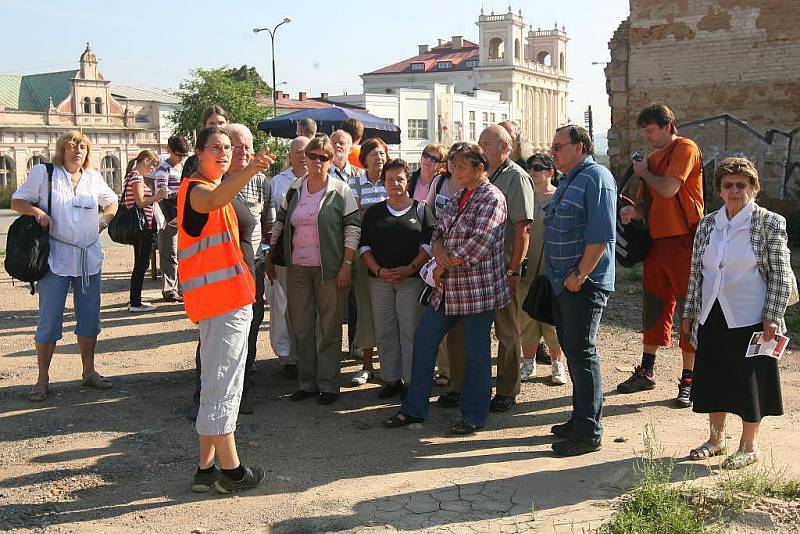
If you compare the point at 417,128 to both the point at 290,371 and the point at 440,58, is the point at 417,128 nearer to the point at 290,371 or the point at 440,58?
the point at 440,58

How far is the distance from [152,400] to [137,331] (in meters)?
2.67

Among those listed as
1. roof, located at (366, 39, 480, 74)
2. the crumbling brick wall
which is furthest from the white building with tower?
the crumbling brick wall

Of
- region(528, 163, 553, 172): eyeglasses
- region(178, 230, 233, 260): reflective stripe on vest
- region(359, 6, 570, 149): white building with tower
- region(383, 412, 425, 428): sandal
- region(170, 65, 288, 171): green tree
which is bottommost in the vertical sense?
region(383, 412, 425, 428): sandal

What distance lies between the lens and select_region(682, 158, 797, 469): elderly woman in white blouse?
5070 mm

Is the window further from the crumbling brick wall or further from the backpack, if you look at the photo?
the backpack

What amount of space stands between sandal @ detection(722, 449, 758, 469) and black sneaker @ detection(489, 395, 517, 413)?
1.83 meters

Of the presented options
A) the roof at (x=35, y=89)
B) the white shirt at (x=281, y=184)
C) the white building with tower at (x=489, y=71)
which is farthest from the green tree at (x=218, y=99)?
the white building with tower at (x=489, y=71)

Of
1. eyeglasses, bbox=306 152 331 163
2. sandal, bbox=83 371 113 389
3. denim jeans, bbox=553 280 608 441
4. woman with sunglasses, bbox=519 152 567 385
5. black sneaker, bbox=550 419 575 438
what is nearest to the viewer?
denim jeans, bbox=553 280 608 441

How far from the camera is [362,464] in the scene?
17.7 ft

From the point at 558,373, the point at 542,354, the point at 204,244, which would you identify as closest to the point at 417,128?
the point at 542,354

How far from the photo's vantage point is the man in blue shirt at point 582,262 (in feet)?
17.7

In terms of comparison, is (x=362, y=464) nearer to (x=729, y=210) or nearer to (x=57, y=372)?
(x=729, y=210)

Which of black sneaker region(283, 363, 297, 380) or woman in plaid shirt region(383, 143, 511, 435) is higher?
woman in plaid shirt region(383, 143, 511, 435)

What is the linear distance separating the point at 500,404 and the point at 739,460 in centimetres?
192
